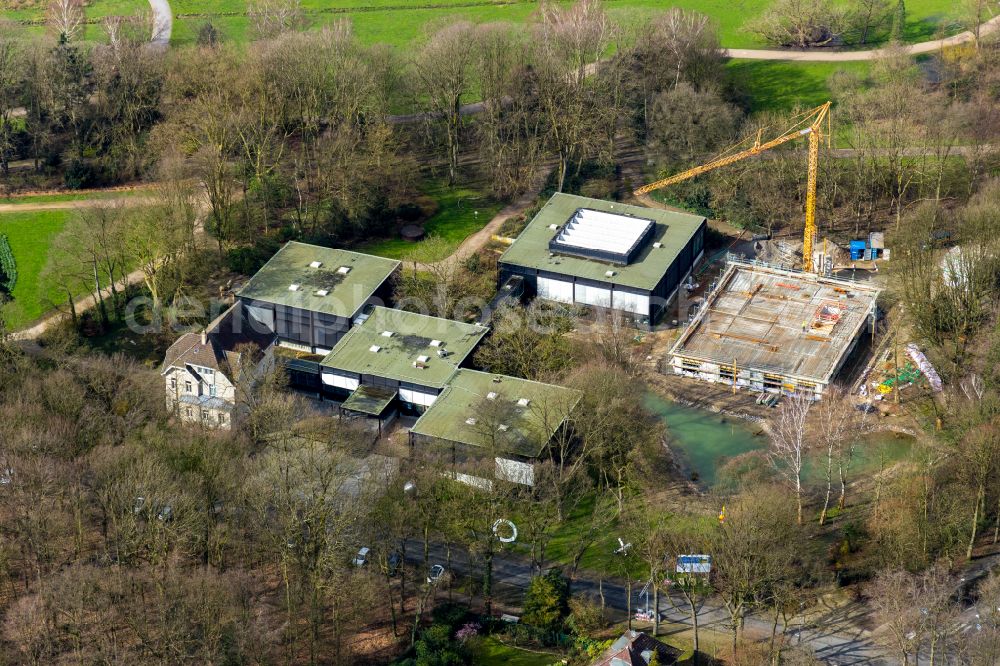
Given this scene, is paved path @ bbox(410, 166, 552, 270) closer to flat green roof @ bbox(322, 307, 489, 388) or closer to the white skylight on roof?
the white skylight on roof

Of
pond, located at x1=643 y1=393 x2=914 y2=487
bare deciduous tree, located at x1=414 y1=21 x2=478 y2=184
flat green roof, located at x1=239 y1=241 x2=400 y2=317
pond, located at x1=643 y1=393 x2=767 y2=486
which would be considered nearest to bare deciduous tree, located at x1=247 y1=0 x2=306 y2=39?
bare deciduous tree, located at x1=414 y1=21 x2=478 y2=184

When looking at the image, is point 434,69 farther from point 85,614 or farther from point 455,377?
point 85,614

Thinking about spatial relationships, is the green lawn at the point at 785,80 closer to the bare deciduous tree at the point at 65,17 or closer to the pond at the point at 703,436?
the pond at the point at 703,436

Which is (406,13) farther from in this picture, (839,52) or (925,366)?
(925,366)

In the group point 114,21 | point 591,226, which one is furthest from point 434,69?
point 114,21

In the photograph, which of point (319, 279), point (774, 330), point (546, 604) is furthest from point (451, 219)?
point (546, 604)

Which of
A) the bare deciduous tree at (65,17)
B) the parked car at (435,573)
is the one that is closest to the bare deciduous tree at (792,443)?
the parked car at (435,573)
